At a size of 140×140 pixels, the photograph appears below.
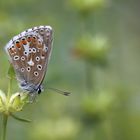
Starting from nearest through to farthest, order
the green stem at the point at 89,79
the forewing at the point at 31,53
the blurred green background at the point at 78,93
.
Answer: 1. the forewing at the point at 31,53
2. the blurred green background at the point at 78,93
3. the green stem at the point at 89,79

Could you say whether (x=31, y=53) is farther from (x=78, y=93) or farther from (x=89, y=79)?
(x=78, y=93)

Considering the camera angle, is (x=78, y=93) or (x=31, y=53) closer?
(x=31, y=53)

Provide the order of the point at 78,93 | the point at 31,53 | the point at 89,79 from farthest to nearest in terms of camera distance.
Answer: the point at 78,93
the point at 89,79
the point at 31,53

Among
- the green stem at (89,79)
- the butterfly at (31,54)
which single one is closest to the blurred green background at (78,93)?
the green stem at (89,79)

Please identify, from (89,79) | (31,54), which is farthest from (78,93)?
(31,54)

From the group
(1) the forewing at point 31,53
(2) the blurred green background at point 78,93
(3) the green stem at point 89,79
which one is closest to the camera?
(1) the forewing at point 31,53

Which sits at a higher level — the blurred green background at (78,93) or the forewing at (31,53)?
the forewing at (31,53)

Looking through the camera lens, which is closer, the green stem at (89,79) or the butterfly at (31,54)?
the butterfly at (31,54)

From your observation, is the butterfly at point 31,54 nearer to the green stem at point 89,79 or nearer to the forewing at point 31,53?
the forewing at point 31,53

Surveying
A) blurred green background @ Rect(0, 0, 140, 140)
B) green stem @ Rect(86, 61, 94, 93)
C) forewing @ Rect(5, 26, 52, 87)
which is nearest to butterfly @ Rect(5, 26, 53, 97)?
forewing @ Rect(5, 26, 52, 87)
